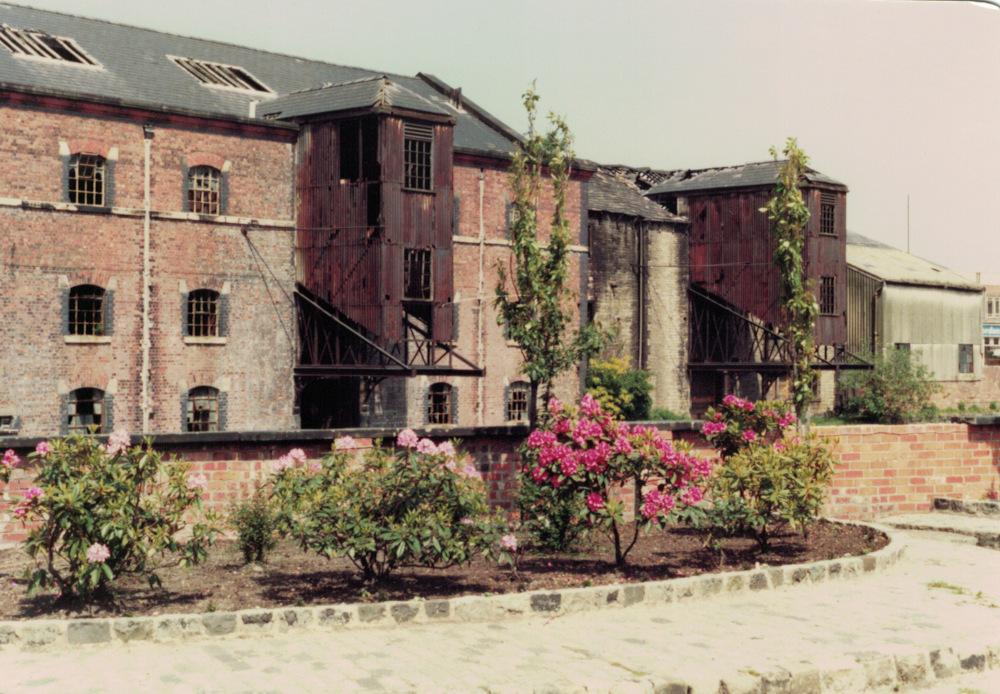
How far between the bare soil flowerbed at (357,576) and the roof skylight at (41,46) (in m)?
18.5

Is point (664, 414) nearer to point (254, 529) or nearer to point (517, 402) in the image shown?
point (517, 402)

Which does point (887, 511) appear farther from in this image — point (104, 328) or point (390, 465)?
point (104, 328)

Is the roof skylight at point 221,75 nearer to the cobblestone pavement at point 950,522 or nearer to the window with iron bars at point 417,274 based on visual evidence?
the window with iron bars at point 417,274

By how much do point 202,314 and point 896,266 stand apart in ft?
108

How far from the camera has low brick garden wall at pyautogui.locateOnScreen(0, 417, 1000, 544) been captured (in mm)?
14141

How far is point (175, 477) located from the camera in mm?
10719

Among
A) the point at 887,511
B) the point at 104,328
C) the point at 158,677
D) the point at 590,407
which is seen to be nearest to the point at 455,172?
the point at 104,328

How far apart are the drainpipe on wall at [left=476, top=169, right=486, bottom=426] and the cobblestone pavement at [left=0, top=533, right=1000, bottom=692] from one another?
73.6ft

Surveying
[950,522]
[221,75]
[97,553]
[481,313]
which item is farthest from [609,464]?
[221,75]

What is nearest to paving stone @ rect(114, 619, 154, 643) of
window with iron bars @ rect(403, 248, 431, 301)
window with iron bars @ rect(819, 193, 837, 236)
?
window with iron bars @ rect(403, 248, 431, 301)

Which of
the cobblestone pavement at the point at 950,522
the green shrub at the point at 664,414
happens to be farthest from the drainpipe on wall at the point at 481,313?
the cobblestone pavement at the point at 950,522

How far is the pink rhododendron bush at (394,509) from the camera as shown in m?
11.0

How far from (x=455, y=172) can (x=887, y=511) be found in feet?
59.5

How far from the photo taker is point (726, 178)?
42938 millimetres
